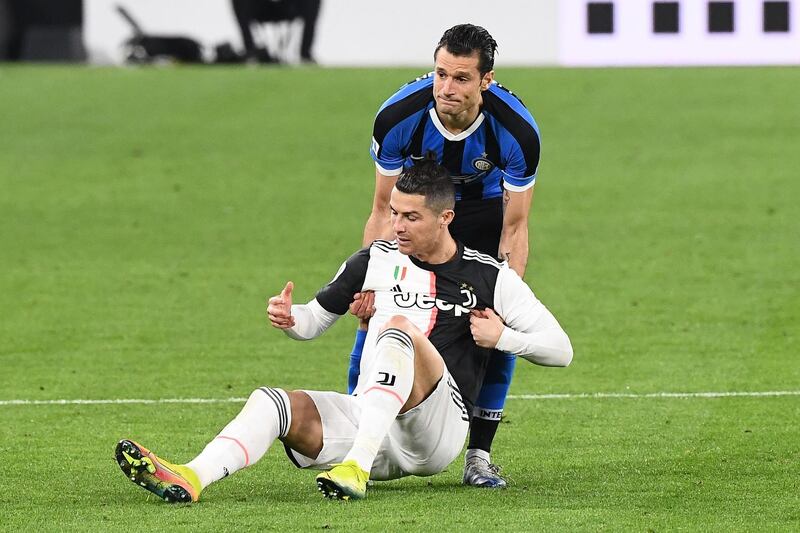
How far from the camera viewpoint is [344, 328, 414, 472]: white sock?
6.80 meters

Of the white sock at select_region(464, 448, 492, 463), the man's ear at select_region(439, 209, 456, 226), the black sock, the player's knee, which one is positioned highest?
the man's ear at select_region(439, 209, 456, 226)

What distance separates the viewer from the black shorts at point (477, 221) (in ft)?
28.0

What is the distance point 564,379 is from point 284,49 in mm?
16879

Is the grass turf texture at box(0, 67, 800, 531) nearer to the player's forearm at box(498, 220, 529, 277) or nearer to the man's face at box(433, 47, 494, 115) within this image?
the player's forearm at box(498, 220, 529, 277)

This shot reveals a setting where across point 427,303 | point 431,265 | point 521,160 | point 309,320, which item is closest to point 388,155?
point 521,160

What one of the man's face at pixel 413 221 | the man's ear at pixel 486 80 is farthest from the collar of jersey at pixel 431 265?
the man's ear at pixel 486 80

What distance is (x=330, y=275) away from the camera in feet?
51.2

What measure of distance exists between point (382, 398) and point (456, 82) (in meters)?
1.68

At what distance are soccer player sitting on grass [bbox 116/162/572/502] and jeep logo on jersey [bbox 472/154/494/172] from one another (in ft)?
2.88

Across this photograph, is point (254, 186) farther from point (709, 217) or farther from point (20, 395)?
point (20, 395)

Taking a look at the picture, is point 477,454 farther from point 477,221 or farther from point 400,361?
point 477,221

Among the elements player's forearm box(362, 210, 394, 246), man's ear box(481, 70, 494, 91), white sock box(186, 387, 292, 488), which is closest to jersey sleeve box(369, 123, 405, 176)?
player's forearm box(362, 210, 394, 246)

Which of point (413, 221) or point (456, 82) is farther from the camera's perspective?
point (456, 82)

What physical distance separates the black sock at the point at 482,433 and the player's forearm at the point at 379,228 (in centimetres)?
102
